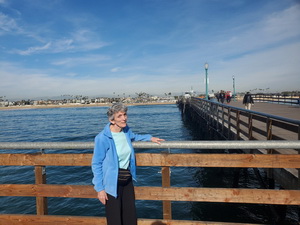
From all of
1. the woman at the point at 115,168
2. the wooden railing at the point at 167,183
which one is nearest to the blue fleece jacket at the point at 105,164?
the woman at the point at 115,168

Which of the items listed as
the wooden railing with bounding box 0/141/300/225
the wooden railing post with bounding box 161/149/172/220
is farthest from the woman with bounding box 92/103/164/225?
the wooden railing post with bounding box 161/149/172/220

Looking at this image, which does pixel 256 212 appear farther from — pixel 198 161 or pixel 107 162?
pixel 107 162

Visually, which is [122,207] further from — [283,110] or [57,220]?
[283,110]

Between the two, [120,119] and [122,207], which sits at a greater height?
[120,119]

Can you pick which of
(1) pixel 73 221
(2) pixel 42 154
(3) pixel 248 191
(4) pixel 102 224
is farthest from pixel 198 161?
(2) pixel 42 154

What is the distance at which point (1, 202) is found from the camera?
301 inches

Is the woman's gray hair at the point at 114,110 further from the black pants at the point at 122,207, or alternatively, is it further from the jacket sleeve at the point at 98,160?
the black pants at the point at 122,207

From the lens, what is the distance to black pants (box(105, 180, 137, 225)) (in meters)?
2.46

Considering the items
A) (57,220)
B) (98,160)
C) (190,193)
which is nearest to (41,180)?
(57,220)

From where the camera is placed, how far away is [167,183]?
107 inches

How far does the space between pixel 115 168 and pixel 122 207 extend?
1.75ft

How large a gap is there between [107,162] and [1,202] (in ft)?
25.2

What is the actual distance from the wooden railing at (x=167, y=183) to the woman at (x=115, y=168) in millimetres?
203

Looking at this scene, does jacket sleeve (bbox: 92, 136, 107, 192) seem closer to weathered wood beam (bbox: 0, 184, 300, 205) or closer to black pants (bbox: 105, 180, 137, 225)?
black pants (bbox: 105, 180, 137, 225)
